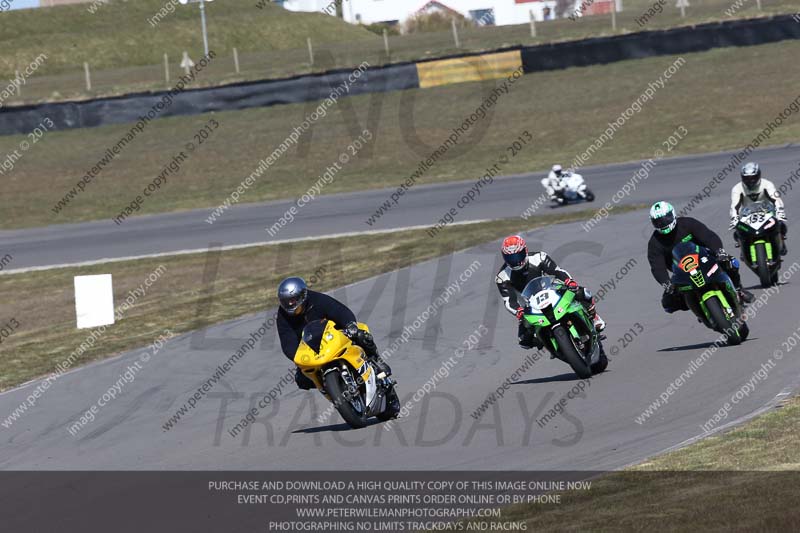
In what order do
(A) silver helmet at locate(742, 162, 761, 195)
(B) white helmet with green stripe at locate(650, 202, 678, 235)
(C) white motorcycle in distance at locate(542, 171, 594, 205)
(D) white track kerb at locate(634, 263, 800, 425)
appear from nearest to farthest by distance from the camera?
(D) white track kerb at locate(634, 263, 800, 425) < (B) white helmet with green stripe at locate(650, 202, 678, 235) < (A) silver helmet at locate(742, 162, 761, 195) < (C) white motorcycle in distance at locate(542, 171, 594, 205)

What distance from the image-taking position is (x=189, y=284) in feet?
78.9

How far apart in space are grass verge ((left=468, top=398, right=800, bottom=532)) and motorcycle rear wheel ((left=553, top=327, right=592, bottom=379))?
9.68 feet

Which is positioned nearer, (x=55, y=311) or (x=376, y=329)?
(x=376, y=329)

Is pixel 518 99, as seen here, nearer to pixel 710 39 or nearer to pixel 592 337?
pixel 710 39

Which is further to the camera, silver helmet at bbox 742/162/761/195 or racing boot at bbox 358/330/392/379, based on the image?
silver helmet at bbox 742/162/761/195

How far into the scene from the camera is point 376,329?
17.3 meters

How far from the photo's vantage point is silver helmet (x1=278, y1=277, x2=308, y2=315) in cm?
1166

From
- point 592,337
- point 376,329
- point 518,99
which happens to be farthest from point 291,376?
point 518,99

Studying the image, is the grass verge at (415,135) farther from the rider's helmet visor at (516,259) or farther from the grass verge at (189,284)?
the rider's helmet visor at (516,259)

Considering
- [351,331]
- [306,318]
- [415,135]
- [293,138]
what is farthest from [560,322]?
[293,138]

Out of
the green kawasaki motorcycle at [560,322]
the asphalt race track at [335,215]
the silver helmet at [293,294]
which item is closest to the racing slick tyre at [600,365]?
the green kawasaki motorcycle at [560,322]

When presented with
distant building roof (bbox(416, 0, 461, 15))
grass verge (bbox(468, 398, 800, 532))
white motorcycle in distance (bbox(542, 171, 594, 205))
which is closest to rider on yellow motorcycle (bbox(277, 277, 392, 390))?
grass verge (bbox(468, 398, 800, 532))

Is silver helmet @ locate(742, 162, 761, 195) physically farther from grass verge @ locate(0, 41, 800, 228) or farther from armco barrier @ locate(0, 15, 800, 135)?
armco barrier @ locate(0, 15, 800, 135)
